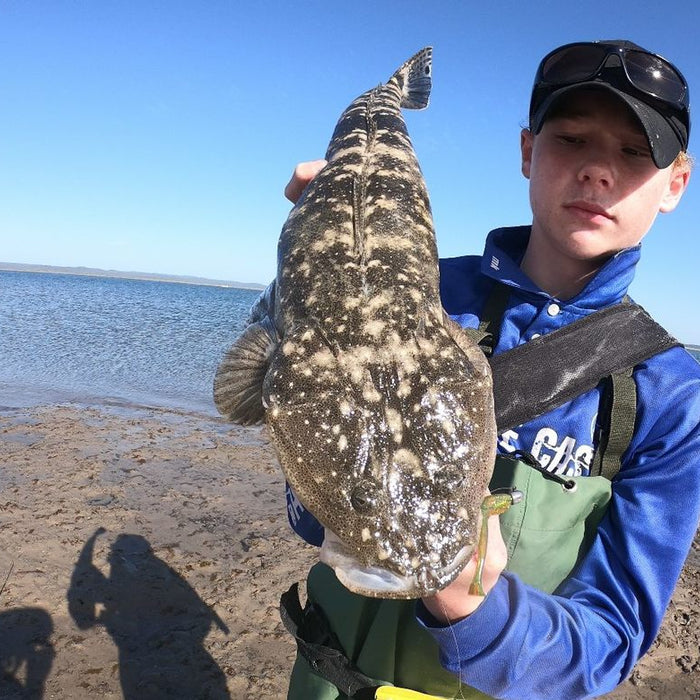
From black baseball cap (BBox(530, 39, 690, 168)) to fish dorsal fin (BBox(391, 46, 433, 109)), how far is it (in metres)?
1.69

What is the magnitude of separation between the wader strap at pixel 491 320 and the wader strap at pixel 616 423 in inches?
19.8

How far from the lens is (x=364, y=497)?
1.84m

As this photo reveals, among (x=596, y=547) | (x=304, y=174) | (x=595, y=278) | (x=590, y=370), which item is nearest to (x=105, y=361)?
(x=304, y=174)

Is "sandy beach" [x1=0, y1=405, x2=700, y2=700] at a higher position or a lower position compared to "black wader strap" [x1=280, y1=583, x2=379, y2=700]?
lower

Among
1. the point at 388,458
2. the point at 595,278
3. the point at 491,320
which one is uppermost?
the point at 595,278

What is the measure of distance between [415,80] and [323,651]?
148 inches

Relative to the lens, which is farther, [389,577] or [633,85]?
[633,85]

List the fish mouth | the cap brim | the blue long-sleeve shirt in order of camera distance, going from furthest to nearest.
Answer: the cap brim, the blue long-sleeve shirt, the fish mouth

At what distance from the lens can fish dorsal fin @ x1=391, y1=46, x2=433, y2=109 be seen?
4.18 meters

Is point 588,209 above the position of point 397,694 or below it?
above

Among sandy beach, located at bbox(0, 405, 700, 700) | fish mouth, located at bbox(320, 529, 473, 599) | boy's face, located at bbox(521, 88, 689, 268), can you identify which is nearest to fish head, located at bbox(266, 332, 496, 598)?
fish mouth, located at bbox(320, 529, 473, 599)

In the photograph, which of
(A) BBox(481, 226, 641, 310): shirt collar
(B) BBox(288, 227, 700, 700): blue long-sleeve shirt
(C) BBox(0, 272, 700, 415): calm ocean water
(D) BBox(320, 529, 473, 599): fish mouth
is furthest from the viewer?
(C) BBox(0, 272, 700, 415): calm ocean water

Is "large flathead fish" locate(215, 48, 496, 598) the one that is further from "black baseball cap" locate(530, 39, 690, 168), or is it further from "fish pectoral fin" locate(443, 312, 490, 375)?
"black baseball cap" locate(530, 39, 690, 168)

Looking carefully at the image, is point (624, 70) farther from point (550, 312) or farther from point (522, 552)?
point (522, 552)
